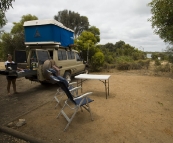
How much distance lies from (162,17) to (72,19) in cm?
2390

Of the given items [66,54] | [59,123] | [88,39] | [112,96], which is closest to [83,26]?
[88,39]

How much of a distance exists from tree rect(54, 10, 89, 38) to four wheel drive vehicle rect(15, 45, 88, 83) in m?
20.5

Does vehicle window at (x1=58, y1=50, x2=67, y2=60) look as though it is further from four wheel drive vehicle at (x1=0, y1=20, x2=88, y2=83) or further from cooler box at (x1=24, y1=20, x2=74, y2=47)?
cooler box at (x1=24, y1=20, x2=74, y2=47)

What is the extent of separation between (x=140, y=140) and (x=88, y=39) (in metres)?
11.0

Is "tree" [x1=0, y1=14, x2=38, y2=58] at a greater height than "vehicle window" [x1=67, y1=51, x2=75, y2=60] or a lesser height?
greater

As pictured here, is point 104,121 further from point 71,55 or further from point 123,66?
point 123,66

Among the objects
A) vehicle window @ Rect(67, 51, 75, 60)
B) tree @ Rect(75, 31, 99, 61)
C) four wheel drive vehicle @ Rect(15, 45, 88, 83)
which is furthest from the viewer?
tree @ Rect(75, 31, 99, 61)

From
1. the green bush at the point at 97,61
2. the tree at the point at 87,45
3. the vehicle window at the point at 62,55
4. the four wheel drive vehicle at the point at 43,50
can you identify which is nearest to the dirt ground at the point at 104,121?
the four wheel drive vehicle at the point at 43,50

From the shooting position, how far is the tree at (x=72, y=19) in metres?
26.6

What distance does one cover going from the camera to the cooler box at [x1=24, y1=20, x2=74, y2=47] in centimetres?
628

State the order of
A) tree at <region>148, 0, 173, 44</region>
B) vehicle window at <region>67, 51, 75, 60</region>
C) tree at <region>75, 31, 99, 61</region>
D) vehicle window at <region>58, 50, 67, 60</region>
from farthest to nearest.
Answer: tree at <region>75, 31, 99, 61</region>
vehicle window at <region>67, 51, 75, 60</region>
vehicle window at <region>58, 50, 67, 60</region>
tree at <region>148, 0, 173, 44</region>

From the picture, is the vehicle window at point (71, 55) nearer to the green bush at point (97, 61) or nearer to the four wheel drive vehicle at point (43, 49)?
the four wheel drive vehicle at point (43, 49)

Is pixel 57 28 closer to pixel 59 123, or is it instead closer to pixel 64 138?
pixel 59 123

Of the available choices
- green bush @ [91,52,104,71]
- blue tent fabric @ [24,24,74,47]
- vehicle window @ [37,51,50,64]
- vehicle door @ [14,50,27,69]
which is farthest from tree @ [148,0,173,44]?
green bush @ [91,52,104,71]
